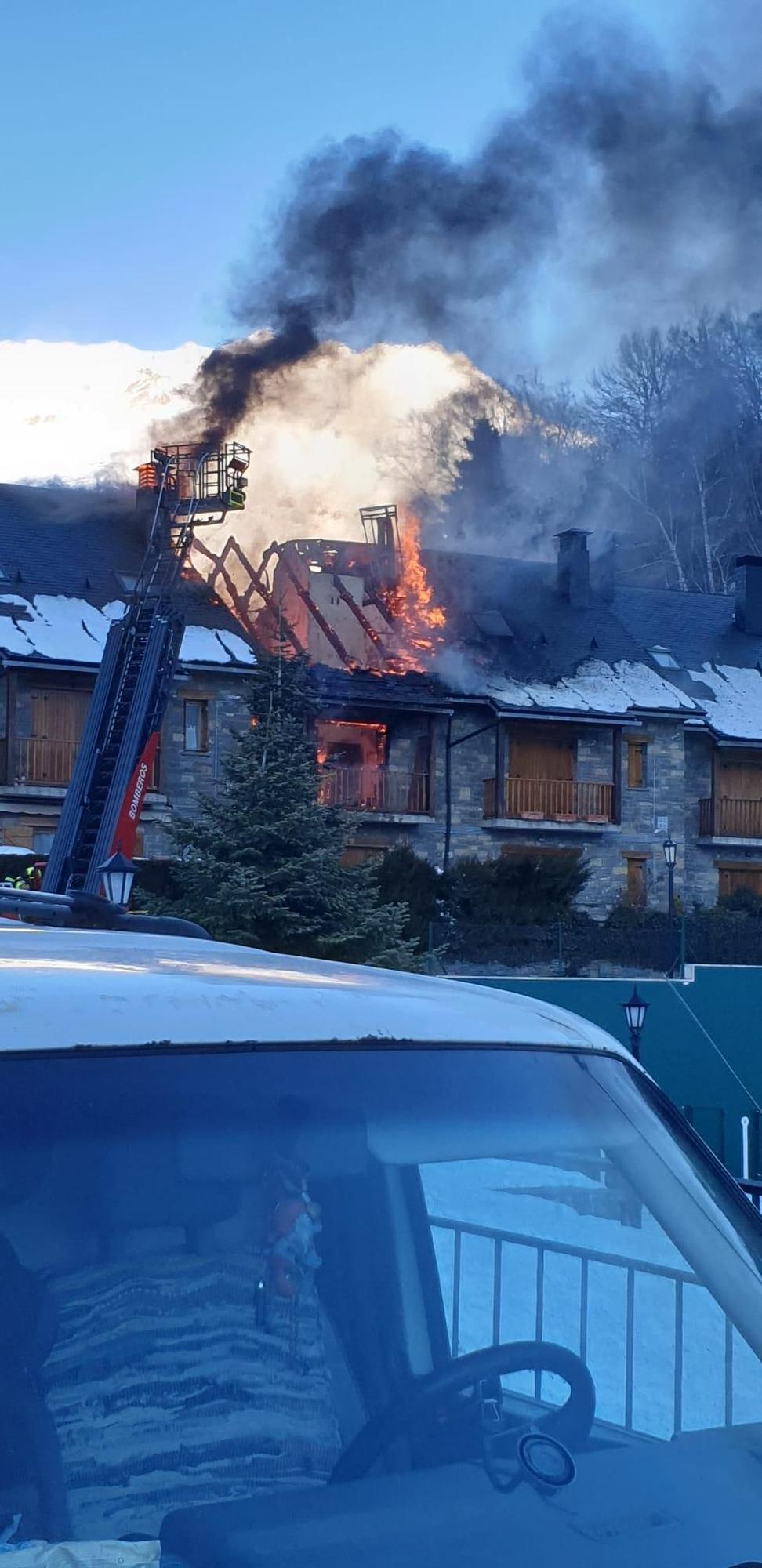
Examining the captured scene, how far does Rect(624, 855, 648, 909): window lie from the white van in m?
38.5

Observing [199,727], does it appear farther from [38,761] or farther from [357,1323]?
[357,1323]

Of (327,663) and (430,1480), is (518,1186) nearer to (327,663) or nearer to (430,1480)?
(430,1480)

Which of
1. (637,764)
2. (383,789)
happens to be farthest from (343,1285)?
(637,764)

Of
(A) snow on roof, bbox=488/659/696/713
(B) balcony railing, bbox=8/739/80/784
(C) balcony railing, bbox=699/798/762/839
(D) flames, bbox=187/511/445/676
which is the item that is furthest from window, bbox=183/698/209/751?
(C) balcony railing, bbox=699/798/762/839

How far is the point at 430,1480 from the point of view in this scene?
5.70 ft

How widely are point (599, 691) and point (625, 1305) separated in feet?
129

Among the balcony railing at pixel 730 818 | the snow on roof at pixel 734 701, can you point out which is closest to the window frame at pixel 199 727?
the snow on roof at pixel 734 701

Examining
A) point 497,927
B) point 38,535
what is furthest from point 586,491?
point 497,927

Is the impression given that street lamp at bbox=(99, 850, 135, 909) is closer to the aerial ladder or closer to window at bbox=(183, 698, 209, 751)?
the aerial ladder

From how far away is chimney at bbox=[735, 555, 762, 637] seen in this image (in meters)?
47.9

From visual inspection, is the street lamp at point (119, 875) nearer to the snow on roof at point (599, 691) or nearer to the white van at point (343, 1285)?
the white van at point (343, 1285)

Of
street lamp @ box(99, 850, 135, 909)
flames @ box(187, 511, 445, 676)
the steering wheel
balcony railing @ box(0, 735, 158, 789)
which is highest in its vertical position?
flames @ box(187, 511, 445, 676)

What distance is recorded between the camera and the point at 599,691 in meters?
40.9

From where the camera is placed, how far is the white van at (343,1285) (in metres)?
1.65
